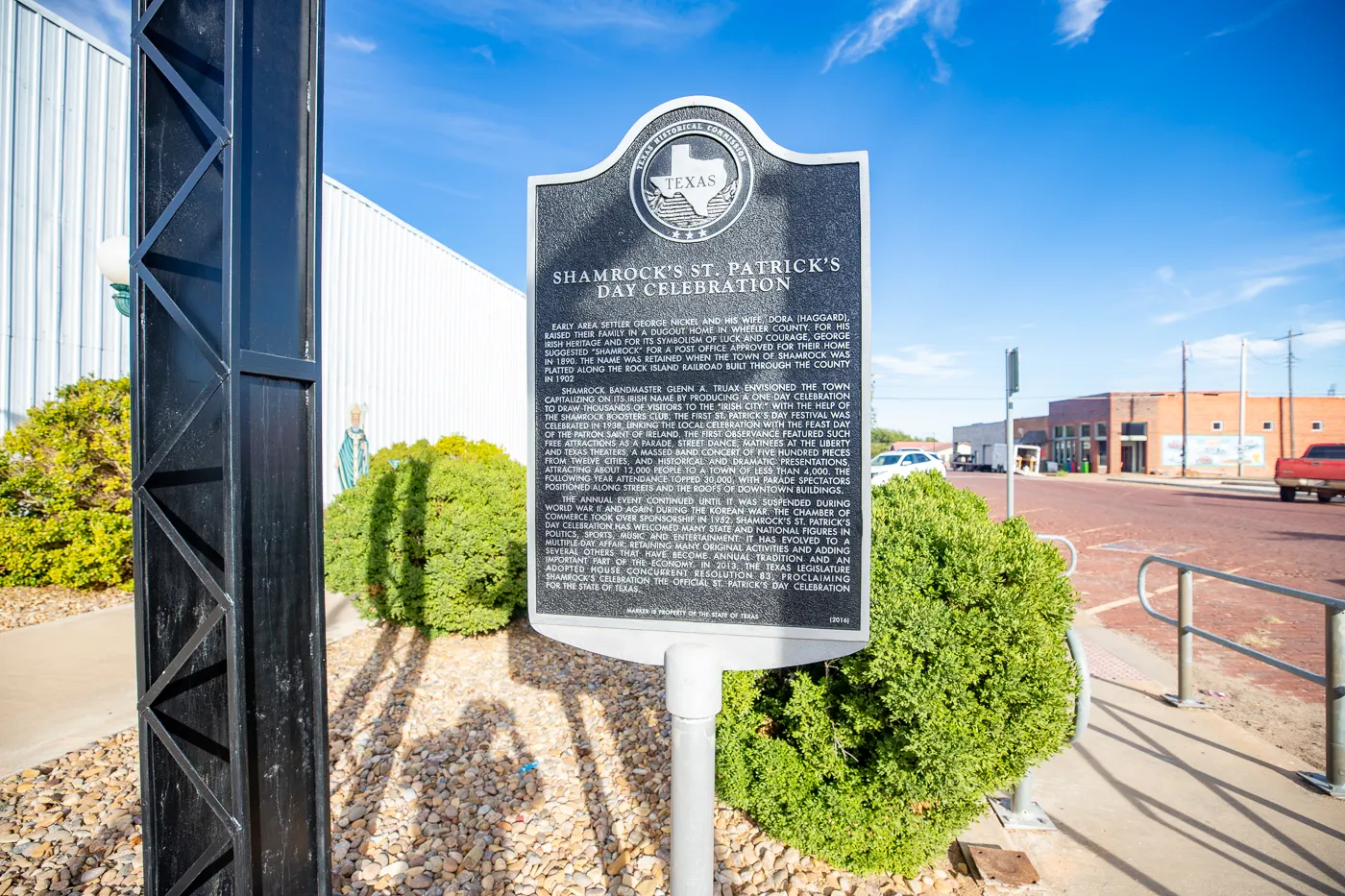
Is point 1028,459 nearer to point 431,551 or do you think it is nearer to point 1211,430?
point 1211,430

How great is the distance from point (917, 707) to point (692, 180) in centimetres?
202

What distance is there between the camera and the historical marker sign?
2033 millimetres

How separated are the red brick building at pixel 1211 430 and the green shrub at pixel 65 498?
51662 millimetres

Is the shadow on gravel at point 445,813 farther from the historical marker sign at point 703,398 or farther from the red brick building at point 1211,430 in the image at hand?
the red brick building at point 1211,430

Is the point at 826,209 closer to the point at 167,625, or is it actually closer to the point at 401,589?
the point at 167,625

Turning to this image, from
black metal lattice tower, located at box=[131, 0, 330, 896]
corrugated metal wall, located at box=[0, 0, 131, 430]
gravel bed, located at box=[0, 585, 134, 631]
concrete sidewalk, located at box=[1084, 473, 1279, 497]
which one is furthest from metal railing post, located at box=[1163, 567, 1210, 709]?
concrete sidewalk, located at box=[1084, 473, 1279, 497]

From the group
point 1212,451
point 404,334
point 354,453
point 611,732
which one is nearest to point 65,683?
point 611,732

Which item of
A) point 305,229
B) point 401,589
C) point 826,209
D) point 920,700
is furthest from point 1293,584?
point 305,229

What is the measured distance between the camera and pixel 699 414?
209cm

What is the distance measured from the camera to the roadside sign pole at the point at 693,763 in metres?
1.99

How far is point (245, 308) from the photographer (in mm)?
A: 1783

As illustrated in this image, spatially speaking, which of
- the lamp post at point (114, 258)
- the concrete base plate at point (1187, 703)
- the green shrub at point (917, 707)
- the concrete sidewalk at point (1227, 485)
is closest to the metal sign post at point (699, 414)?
the green shrub at point (917, 707)

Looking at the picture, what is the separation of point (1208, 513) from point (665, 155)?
786 inches

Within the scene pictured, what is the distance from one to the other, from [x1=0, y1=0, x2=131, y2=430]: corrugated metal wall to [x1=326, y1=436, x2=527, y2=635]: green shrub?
219 inches
